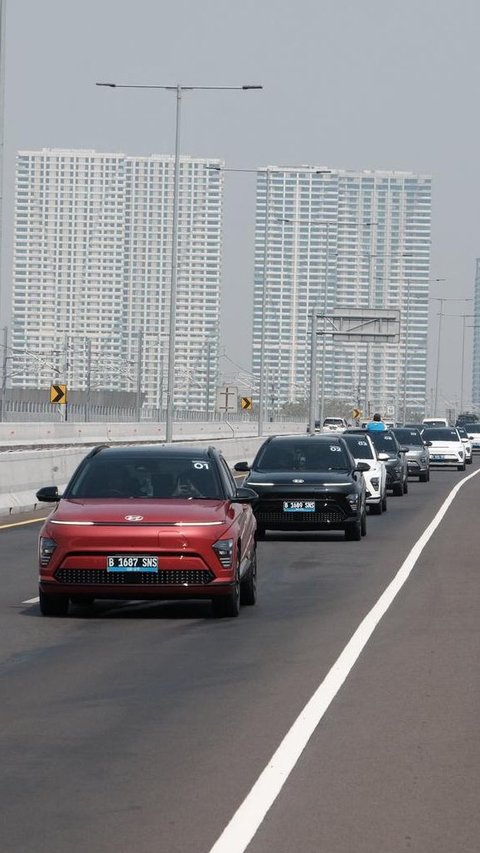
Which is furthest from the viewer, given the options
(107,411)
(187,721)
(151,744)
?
(107,411)

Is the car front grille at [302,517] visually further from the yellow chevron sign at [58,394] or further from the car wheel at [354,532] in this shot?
the yellow chevron sign at [58,394]

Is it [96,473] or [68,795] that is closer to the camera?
[68,795]

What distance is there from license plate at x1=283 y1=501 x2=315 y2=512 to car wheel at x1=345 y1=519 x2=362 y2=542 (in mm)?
685

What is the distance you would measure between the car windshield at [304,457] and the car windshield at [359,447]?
586 centimetres

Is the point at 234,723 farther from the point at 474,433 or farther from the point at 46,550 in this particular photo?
the point at 474,433

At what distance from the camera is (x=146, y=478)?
16266mm

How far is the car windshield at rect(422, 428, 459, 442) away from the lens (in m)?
62.8

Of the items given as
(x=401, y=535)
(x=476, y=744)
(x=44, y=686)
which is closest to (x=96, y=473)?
(x=44, y=686)

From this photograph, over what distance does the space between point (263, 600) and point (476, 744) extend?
8.03 metres

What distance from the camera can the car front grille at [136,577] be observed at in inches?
593

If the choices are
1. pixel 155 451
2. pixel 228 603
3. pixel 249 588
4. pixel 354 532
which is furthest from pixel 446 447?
pixel 228 603

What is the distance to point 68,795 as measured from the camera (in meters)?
7.90

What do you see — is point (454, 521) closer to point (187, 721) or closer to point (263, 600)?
point (263, 600)

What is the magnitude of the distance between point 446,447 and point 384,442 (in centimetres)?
2192
